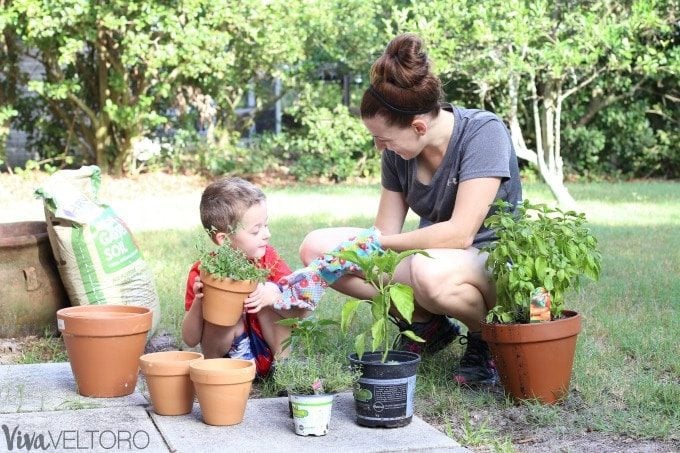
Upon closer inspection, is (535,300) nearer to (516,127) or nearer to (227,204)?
(227,204)

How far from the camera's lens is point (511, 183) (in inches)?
137

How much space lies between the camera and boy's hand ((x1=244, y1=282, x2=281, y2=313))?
3.22m

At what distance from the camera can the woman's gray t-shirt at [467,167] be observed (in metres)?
3.34

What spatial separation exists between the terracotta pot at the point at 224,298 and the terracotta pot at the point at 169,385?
0.18m

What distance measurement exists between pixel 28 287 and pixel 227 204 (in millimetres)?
1372

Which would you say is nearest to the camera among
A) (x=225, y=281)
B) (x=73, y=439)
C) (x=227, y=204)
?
(x=73, y=439)

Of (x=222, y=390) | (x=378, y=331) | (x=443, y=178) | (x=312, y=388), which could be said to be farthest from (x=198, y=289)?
(x=443, y=178)

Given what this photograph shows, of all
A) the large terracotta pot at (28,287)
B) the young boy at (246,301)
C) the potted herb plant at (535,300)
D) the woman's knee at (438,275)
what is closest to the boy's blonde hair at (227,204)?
the young boy at (246,301)

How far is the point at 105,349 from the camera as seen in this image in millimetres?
3154

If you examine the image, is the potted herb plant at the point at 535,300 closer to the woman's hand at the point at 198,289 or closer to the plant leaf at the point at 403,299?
the plant leaf at the point at 403,299

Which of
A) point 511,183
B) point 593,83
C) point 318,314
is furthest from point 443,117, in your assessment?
point 593,83

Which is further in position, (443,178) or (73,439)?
(443,178)

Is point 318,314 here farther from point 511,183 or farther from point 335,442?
point 335,442

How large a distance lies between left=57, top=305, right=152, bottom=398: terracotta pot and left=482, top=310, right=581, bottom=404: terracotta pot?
116 centimetres
